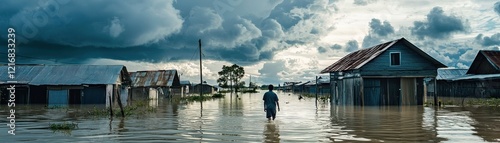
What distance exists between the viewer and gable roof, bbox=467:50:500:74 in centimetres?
3931

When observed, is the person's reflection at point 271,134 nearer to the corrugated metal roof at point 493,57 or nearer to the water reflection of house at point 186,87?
the corrugated metal roof at point 493,57

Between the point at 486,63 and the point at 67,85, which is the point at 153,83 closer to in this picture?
the point at 67,85

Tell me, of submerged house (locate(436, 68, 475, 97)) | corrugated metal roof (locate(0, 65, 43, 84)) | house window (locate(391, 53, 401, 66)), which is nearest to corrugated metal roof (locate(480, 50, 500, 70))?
submerged house (locate(436, 68, 475, 97))

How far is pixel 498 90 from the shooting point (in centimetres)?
3666

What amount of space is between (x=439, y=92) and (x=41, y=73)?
140 ft

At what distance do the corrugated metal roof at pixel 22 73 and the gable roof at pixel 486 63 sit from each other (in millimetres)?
41584

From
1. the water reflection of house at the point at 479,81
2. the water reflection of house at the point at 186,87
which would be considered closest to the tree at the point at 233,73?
the water reflection of house at the point at 186,87

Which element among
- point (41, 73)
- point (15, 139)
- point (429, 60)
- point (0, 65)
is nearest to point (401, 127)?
point (15, 139)

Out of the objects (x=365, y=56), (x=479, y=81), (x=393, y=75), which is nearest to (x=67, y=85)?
(x=365, y=56)

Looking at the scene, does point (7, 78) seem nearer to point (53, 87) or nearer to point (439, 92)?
point (53, 87)

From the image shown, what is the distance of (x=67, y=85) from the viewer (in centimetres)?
3462

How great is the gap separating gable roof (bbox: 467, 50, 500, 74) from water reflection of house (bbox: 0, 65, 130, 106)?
34257 mm

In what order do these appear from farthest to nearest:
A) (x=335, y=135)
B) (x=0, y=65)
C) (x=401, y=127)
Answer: (x=0, y=65), (x=401, y=127), (x=335, y=135)

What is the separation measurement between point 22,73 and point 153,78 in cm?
1649
